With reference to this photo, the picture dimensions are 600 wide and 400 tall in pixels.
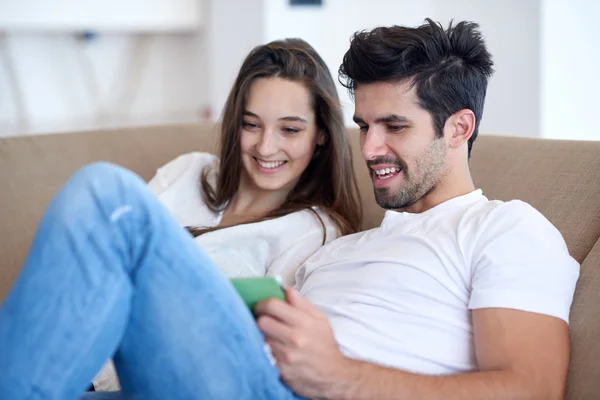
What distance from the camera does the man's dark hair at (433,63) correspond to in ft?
4.83

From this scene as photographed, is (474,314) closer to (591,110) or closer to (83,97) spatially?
(591,110)

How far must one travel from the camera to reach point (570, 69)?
3465 millimetres

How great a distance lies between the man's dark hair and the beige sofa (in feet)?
0.77

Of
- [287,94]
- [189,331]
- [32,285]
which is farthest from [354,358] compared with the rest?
[287,94]

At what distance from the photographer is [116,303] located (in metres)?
1.05

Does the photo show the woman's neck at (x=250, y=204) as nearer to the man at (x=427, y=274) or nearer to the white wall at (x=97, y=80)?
the man at (x=427, y=274)

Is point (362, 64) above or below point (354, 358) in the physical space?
above

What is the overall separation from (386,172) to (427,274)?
0.26 metres

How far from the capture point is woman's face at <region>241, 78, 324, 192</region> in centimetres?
184

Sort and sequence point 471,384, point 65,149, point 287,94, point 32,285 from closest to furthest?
point 32,285 < point 471,384 < point 287,94 < point 65,149

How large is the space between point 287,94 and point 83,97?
9.88 ft

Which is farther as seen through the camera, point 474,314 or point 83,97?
point 83,97

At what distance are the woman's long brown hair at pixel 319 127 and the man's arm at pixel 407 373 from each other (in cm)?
62

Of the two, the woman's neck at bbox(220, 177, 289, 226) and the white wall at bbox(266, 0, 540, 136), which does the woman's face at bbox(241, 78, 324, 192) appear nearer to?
the woman's neck at bbox(220, 177, 289, 226)
